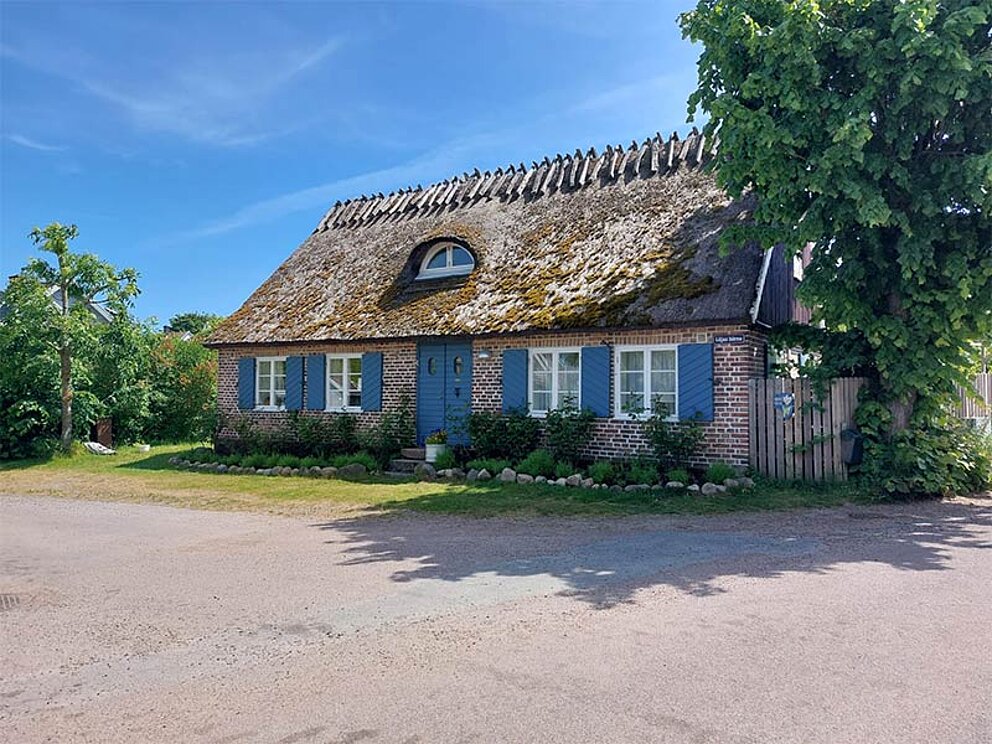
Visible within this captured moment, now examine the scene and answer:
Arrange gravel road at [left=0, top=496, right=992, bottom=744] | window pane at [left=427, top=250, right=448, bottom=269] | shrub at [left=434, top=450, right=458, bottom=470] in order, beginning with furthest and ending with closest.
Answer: window pane at [left=427, top=250, right=448, bottom=269], shrub at [left=434, top=450, right=458, bottom=470], gravel road at [left=0, top=496, right=992, bottom=744]

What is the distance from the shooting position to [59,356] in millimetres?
18922

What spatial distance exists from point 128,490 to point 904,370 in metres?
13.3

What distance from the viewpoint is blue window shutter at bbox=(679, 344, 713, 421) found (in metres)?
12.2

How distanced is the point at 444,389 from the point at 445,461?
6.25 feet

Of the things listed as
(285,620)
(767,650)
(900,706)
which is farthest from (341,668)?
(900,706)

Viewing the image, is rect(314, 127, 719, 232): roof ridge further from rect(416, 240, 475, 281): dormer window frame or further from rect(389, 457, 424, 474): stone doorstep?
rect(389, 457, 424, 474): stone doorstep

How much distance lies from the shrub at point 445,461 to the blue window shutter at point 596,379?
9.41 ft

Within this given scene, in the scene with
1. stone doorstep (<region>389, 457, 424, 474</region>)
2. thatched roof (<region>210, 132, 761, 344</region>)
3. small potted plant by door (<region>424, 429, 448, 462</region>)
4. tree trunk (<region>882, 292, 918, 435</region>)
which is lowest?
stone doorstep (<region>389, 457, 424, 474</region>)

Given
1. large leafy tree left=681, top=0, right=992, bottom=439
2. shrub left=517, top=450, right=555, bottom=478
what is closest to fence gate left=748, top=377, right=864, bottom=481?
large leafy tree left=681, top=0, right=992, bottom=439

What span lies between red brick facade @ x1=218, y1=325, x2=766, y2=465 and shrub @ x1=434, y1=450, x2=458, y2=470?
48.6 inches

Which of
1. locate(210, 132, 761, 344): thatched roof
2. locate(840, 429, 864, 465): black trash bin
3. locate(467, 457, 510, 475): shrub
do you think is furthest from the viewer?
locate(467, 457, 510, 475): shrub

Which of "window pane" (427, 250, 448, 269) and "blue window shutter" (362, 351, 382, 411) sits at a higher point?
"window pane" (427, 250, 448, 269)

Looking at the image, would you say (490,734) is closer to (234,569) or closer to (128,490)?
(234,569)

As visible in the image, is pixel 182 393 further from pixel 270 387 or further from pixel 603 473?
pixel 603 473
